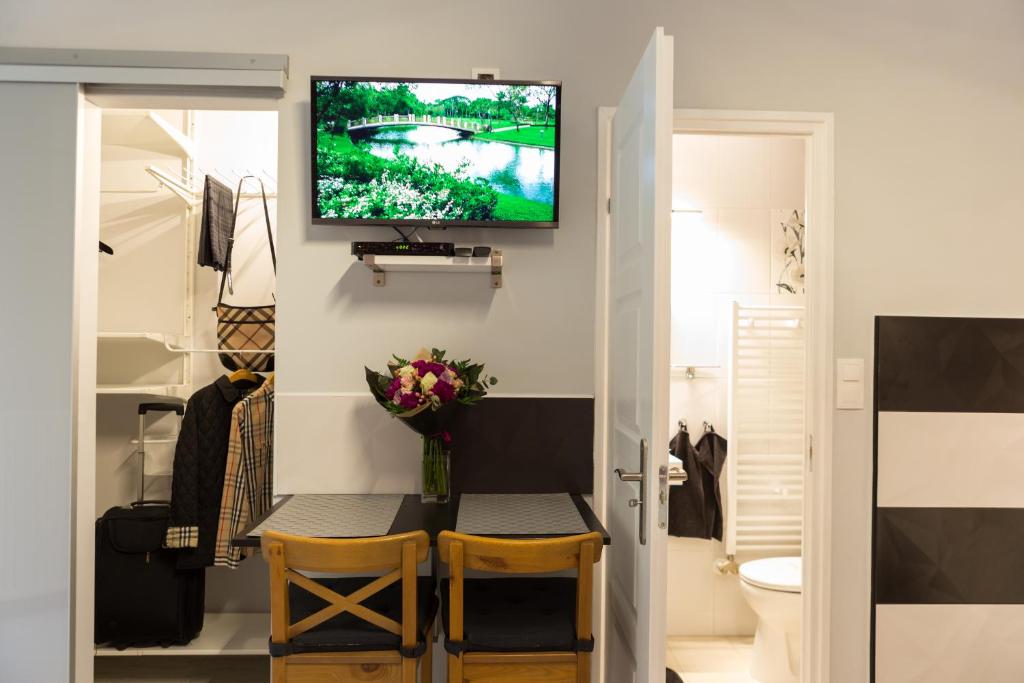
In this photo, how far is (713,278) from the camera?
338cm

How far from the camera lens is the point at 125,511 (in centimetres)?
275

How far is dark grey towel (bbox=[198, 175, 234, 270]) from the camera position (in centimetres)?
286

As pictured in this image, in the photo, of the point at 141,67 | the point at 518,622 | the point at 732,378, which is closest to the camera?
the point at 518,622

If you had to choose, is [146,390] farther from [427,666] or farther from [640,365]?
[640,365]

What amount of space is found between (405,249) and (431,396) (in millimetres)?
473

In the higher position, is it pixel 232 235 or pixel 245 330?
pixel 232 235

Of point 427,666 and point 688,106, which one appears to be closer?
point 427,666

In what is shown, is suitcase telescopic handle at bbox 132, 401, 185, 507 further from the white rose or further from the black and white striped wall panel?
the black and white striped wall panel

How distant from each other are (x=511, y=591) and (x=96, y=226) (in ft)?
5.94

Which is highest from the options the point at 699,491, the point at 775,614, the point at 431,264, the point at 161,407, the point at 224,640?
the point at 431,264

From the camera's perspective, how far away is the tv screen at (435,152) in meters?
2.24

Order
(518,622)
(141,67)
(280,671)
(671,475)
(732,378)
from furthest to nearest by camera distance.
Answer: (732,378)
(141,67)
(671,475)
(518,622)
(280,671)

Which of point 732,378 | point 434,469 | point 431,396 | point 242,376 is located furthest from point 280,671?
point 732,378

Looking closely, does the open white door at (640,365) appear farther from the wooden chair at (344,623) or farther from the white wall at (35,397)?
the white wall at (35,397)
